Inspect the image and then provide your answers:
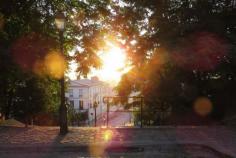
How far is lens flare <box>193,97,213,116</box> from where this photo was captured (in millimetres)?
18000

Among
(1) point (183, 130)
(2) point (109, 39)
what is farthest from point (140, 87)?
(1) point (183, 130)

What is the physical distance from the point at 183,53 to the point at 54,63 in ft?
17.4

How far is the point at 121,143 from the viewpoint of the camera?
37.2 feet

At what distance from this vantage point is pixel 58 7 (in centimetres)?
2039

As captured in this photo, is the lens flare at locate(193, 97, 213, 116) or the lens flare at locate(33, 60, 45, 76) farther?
the lens flare at locate(193, 97, 213, 116)

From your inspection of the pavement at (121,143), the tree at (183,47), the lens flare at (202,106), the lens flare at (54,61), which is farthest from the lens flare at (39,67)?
the lens flare at (202,106)

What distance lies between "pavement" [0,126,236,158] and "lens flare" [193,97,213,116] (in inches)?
165

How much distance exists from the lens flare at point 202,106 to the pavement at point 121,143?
4.19 m

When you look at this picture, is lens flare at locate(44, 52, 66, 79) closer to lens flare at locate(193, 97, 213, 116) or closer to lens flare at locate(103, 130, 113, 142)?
lens flare at locate(103, 130, 113, 142)

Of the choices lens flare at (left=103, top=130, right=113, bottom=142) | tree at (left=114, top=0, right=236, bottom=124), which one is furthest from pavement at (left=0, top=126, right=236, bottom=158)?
tree at (left=114, top=0, right=236, bottom=124)

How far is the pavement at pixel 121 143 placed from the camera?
1049cm

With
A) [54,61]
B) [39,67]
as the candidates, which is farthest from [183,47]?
[39,67]

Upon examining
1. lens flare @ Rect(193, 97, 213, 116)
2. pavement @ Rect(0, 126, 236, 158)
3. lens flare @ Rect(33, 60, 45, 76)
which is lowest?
pavement @ Rect(0, 126, 236, 158)

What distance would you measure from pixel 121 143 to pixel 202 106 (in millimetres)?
7863
